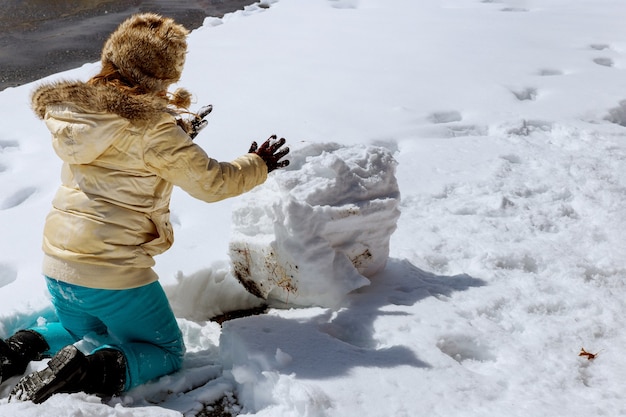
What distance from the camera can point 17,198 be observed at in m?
3.35

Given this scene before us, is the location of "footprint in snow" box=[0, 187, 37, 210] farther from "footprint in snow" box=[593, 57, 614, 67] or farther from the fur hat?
"footprint in snow" box=[593, 57, 614, 67]

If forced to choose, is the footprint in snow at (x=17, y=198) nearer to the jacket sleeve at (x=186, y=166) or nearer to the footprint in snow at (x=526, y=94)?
the jacket sleeve at (x=186, y=166)

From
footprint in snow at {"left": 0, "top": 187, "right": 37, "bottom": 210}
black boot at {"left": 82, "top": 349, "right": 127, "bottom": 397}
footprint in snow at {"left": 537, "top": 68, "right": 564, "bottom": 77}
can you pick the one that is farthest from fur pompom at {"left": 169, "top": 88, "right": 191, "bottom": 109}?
footprint in snow at {"left": 537, "top": 68, "right": 564, "bottom": 77}

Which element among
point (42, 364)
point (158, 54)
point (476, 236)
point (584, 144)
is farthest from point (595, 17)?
point (42, 364)

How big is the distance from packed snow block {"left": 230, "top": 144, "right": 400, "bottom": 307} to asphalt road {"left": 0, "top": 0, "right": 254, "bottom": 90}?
12.8 feet

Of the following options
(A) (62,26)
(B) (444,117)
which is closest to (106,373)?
(B) (444,117)

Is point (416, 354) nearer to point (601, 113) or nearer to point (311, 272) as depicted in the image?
point (311, 272)

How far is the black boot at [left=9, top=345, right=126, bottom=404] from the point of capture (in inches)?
69.4

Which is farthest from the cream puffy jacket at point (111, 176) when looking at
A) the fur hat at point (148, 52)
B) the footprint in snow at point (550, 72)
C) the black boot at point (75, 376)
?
the footprint in snow at point (550, 72)

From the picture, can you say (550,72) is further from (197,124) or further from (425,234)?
(197,124)

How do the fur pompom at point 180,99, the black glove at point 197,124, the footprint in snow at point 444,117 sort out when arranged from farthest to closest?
the footprint in snow at point 444,117 → the black glove at point 197,124 → the fur pompom at point 180,99

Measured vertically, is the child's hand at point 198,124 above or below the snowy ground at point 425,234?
above

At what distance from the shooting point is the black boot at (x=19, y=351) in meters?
2.00

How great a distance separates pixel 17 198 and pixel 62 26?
490 cm
